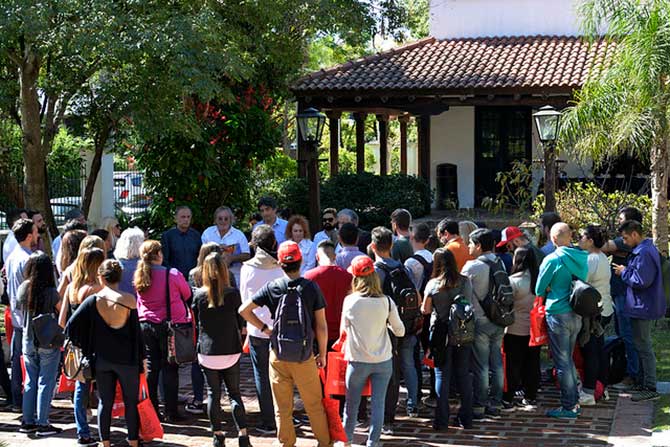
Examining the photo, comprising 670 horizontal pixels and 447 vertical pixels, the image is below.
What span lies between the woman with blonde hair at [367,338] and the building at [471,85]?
15523mm

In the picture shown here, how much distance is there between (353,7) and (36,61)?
33.6 feet

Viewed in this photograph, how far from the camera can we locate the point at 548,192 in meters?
13.1

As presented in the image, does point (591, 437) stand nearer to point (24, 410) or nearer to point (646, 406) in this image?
point (646, 406)

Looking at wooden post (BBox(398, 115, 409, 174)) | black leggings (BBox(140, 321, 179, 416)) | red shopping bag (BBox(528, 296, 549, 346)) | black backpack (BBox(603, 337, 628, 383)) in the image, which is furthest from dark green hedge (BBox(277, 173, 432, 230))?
black leggings (BBox(140, 321, 179, 416))

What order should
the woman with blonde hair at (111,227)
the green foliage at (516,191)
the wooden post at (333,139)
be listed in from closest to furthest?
the woman with blonde hair at (111,227), the green foliage at (516,191), the wooden post at (333,139)

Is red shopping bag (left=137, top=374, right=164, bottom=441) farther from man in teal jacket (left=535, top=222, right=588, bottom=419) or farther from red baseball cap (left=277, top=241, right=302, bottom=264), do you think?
man in teal jacket (left=535, top=222, right=588, bottom=419)

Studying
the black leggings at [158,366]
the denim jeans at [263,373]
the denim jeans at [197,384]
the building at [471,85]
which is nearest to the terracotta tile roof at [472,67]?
the building at [471,85]

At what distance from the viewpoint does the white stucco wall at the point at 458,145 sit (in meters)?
25.5

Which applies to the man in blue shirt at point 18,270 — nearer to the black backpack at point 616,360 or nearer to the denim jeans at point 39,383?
the denim jeans at point 39,383

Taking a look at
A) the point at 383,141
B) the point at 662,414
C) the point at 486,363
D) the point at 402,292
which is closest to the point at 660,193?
the point at 662,414

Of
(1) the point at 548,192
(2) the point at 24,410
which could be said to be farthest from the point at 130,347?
(1) the point at 548,192

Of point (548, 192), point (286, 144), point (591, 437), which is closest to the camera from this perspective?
point (591, 437)

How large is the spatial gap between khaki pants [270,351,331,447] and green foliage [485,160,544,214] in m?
13.8

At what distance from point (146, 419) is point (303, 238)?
321cm
